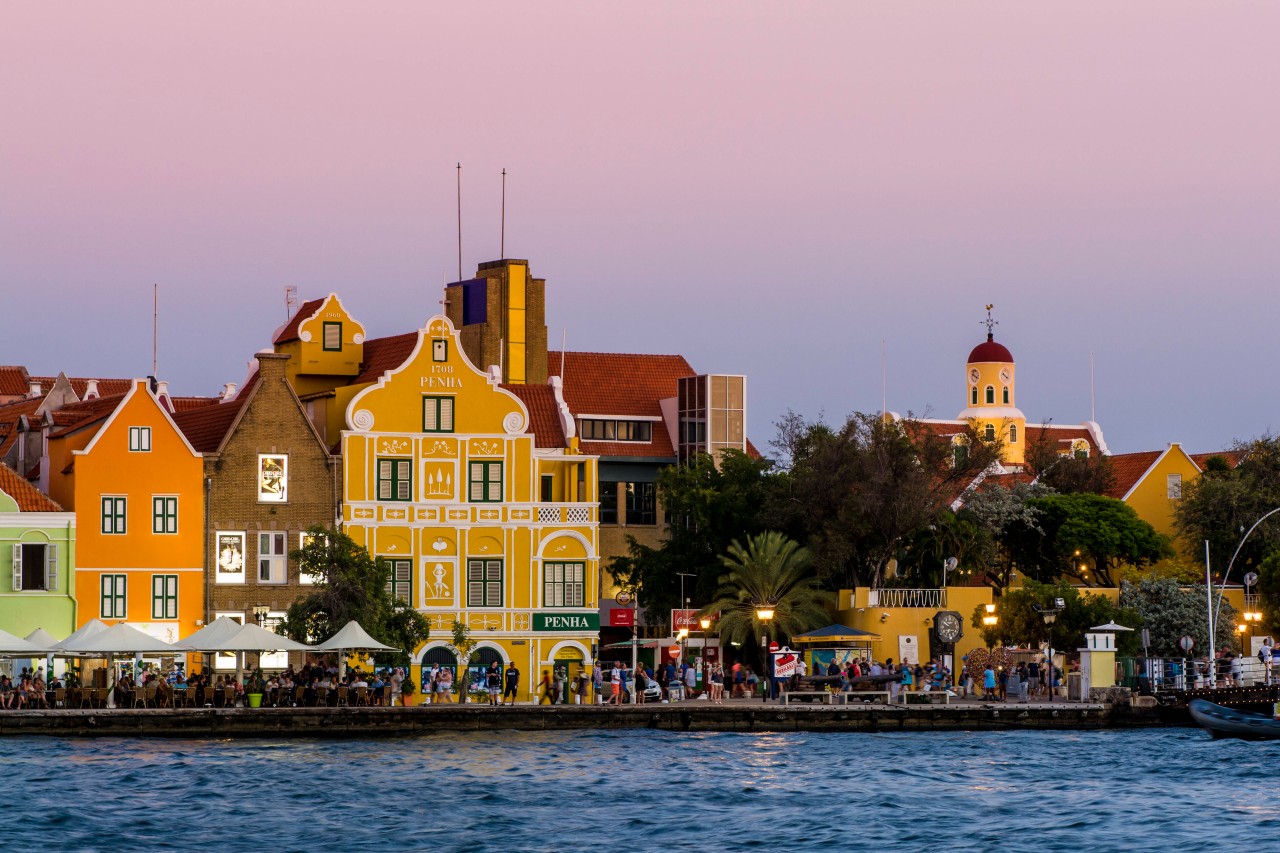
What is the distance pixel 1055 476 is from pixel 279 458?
1685 inches

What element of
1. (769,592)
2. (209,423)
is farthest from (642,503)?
(209,423)

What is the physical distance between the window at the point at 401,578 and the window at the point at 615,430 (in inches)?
892

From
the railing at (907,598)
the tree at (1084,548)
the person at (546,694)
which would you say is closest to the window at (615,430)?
the tree at (1084,548)

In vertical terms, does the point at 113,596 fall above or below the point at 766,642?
above

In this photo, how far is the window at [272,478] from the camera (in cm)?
7844

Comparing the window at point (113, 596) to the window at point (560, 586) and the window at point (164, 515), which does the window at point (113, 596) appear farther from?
the window at point (560, 586)

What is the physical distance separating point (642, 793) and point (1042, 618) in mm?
33186

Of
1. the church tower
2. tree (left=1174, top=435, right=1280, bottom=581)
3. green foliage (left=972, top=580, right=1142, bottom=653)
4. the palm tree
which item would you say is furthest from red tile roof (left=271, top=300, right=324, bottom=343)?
the church tower

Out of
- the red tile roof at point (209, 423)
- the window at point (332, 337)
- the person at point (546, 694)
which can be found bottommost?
the person at point (546, 694)

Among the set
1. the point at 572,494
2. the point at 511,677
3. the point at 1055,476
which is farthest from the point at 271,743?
the point at 1055,476

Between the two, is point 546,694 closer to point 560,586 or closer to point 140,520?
point 560,586

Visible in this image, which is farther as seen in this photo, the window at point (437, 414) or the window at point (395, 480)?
the window at point (437, 414)

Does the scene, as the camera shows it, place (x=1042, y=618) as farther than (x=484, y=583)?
Yes

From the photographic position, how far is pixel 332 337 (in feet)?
279
